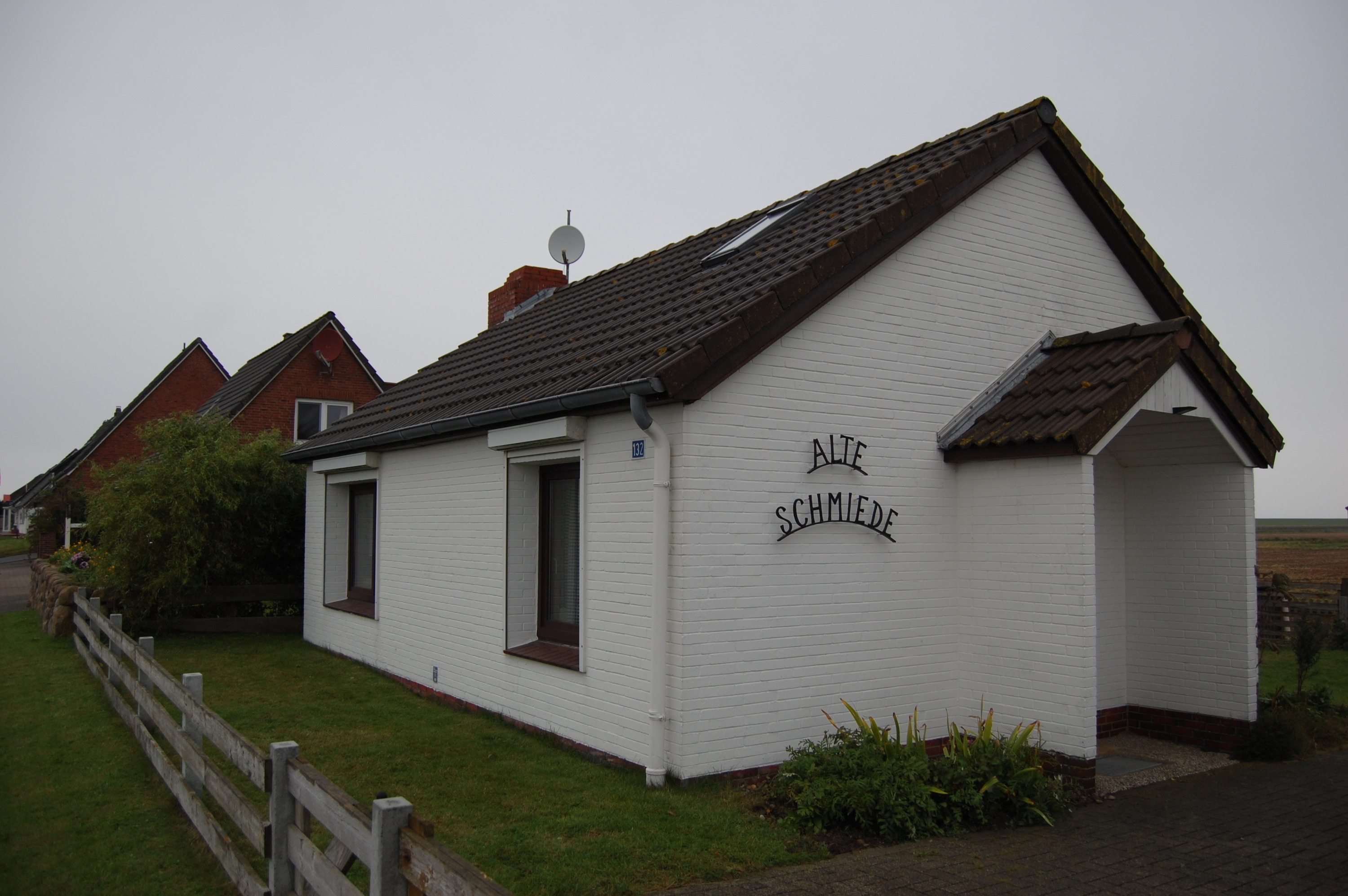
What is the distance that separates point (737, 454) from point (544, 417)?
1.98 meters

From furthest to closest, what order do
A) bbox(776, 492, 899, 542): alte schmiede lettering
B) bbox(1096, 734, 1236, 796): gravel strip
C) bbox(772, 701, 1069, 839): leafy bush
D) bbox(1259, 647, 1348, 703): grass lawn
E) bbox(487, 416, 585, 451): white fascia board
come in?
1. bbox(1259, 647, 1348, 703): grass lawn
2. bbox(487, 416, 585, 451): white fascia board
3. bbox(1096, 734, 1236, 796): gravel strip
4. bbox(776, 492, 899, 542): alte schmiede lettering
5. bbox(772, 701, 1069, 839): leafy bush

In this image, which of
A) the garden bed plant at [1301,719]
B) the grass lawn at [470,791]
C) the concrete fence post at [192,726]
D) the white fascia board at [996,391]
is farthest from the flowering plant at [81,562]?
the garden bed plant at [1301,719]

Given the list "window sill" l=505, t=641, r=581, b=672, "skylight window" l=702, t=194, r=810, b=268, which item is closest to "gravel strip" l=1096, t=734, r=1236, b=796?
"window sill" l=505, t=641, r=581, b=672

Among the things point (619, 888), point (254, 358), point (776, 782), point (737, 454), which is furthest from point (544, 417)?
point (254, 358)

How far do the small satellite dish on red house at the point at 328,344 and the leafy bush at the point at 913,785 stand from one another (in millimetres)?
24626

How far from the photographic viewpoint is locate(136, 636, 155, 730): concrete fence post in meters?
7.60

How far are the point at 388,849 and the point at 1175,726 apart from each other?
7.83 m

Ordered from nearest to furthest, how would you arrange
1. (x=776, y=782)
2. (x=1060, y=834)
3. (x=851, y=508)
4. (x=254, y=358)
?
(x=1060, y=834) < (x=776, y=782) < (x=851, y=508) < (x=254, y=358)

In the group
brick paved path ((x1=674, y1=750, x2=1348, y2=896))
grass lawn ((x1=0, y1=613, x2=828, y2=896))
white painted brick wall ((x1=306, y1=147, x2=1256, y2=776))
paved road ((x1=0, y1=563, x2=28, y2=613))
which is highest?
white painted brick wall ((x1=306, y1=147, x2=1256, y2=776))

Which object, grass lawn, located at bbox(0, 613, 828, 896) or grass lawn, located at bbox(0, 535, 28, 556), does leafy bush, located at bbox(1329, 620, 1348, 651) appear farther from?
grass lawn, located at bbox(0, 535, 28, 556)

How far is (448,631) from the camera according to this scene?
32.4 ft

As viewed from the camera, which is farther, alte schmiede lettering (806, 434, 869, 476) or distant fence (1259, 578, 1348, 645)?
distant fence (1259, 578, 1348, 645)

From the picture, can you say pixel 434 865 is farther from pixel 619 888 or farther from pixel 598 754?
pixel 598 754

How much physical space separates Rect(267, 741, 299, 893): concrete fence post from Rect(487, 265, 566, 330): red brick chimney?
11.6m
